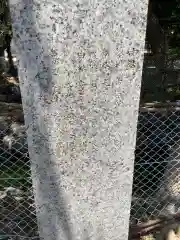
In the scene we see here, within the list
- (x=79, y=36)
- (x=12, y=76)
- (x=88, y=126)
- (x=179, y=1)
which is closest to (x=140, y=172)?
(x=88, y=126)

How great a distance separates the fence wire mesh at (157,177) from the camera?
2.87 m

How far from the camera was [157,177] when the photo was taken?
3367 millimetres

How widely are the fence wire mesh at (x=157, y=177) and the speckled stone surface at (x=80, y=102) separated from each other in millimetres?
1159

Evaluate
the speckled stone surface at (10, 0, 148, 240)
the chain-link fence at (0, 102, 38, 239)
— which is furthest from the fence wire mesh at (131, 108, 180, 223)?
the speckled stone surface at (10, 0, 148, 240)

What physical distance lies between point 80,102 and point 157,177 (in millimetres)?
2416

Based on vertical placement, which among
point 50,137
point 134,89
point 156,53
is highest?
point 134,89

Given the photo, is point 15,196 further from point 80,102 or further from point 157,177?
point 80,102

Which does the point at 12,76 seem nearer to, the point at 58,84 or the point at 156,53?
the point at 156,53

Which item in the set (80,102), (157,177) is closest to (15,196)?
(157,177)

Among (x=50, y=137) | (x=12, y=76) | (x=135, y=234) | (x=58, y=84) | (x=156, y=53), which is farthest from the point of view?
(x=12, y=76)

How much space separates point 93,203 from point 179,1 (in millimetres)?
5759

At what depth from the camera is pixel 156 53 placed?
7.70 metres

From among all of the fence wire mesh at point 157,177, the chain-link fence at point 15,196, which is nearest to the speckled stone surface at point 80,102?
the chain-link fence at point 15,196

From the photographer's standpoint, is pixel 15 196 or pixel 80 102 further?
pixel 15 196
